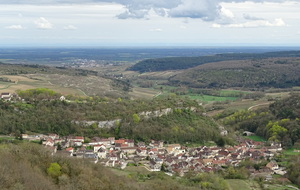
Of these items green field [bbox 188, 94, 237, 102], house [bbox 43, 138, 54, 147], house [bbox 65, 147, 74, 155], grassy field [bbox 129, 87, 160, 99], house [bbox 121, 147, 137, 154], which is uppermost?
house [bbox 43, 138, 54, 147]

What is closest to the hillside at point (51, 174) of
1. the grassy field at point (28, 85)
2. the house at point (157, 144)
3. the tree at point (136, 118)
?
the house at point (157, 144)

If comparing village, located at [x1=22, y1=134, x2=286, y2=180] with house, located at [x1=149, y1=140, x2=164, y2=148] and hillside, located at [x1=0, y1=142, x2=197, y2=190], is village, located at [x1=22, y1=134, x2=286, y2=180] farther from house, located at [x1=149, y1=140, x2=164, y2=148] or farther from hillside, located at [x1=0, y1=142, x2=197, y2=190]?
hillside, located at [x1=0, y1=142, x2=197, y2=190]

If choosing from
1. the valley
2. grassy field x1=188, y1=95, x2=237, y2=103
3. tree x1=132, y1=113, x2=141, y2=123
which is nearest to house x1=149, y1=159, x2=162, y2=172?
the valley

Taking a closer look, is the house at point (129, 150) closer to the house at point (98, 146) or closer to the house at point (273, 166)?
the house at point (98, 146)

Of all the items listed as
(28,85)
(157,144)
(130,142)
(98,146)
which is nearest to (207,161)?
(157,144)

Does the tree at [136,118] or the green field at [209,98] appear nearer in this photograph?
the tree at [136,118]

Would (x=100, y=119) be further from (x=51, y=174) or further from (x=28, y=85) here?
(x=28, y=85)
